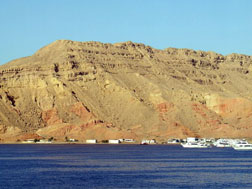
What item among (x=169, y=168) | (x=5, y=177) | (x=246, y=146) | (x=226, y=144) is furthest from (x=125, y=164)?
(x=226, y=144)

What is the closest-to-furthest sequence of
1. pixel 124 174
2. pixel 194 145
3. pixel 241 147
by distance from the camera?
pixel 124 174 < pixel 241 147 < pixel 194 145

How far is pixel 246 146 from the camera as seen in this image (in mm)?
181250

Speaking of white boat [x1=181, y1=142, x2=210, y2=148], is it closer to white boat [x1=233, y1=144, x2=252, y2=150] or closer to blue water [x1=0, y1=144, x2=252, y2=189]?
white boat [x1=233, y1=144, x2=252, y2=150]

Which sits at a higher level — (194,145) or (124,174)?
(194,145)

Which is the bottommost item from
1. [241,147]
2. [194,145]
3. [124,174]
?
[124,174]

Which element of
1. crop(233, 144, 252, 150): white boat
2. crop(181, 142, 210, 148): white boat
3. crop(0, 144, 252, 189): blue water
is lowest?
A: crop(0, 144, 252, 189): blue water

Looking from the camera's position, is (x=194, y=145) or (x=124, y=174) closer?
(x=124, y=174)

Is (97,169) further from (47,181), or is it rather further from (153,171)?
(47,181)

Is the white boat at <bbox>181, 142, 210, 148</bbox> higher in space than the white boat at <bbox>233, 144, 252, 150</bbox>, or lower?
higher

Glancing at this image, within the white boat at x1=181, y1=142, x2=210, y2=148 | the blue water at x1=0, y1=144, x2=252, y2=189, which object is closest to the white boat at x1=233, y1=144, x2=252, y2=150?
the white boat at x1=181, y1=142, x2=210, y2=148

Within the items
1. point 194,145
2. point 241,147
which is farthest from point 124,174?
point 194,145

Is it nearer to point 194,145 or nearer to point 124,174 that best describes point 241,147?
point 194,145

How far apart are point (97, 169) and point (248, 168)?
24.1 metres

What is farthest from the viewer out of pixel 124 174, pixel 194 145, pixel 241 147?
pixel 194 145
